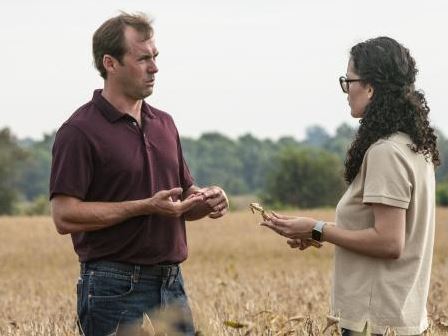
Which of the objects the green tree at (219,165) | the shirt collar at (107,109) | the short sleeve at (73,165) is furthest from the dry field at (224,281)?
the green tree at (219,165)

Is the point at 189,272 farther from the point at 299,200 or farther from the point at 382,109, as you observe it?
the point at 299,200

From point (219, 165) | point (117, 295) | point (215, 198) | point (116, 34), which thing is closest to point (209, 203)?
point (215, 198)

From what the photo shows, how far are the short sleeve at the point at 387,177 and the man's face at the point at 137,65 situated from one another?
1.19 meters

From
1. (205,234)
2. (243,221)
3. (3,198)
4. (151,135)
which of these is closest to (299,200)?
(3,198)

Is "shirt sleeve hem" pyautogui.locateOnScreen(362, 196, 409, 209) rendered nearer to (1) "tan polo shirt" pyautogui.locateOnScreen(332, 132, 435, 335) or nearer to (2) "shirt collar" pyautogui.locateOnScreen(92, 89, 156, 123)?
(1) "tan polo shirt" pyautogui.locateOnScreen(332, 132, 435, 335)

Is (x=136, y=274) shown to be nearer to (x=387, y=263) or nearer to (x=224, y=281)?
(x=387, y=263)

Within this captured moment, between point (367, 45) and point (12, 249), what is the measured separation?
25.5m

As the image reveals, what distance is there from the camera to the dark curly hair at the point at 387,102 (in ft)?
12.9

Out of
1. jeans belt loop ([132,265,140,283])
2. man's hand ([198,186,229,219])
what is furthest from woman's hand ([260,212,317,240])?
jeans belt loop ([132,265,140,283])

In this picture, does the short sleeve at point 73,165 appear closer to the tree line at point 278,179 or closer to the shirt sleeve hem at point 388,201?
the shirt sleeve hem at point 388,201

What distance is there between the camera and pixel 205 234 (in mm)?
32000

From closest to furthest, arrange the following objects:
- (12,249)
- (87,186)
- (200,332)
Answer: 1. (200,332)
2. (87,186)
3. (12,249)

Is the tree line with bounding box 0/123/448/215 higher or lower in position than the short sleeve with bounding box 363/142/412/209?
higher

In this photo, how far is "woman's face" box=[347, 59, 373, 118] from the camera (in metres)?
4.02
